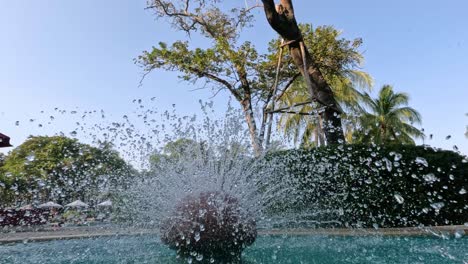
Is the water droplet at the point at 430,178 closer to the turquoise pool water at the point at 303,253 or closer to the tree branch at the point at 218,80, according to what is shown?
the turquoise pool water at the point at 303,253

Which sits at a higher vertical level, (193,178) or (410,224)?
(193,178)

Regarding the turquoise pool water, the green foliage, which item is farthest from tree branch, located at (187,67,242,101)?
the green foliage

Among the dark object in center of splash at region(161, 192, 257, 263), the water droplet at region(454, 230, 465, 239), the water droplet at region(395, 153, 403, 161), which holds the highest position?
the water droplet at region(395, 153, 403, 161)

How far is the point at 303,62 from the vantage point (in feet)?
33.6

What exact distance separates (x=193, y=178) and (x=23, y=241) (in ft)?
18.9

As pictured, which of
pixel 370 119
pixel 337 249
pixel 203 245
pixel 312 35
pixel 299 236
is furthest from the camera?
pixel 370 119

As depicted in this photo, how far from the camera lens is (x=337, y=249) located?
5.81 meters

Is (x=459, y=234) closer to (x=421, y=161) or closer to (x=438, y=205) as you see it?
(x=438, y=205)

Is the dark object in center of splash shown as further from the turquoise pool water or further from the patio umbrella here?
the patio umbrella

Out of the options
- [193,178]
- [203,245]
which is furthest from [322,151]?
[203,245]

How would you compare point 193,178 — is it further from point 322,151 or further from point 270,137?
point 322,151

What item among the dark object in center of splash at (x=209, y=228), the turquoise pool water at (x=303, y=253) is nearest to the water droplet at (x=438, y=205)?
the turquoise pool water at (x=303, y=253)

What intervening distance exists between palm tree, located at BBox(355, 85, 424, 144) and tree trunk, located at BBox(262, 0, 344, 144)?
18325mm

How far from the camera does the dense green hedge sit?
387 inches
